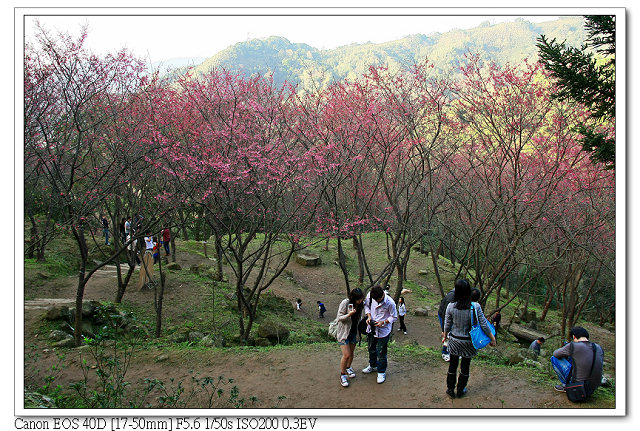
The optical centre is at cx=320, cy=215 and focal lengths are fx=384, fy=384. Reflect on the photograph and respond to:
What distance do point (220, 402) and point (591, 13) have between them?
6.32m

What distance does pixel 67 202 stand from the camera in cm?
631

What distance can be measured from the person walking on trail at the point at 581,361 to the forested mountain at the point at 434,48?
364 cm

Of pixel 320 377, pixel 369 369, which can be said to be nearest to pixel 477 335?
pixel 369 369

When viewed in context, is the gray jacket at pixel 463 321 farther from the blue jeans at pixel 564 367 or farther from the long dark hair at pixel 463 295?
the blue jeans at pixel 564 367

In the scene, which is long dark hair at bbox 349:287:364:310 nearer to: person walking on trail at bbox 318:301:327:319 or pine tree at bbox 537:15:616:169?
pine tree at bbox 537:15:616:169

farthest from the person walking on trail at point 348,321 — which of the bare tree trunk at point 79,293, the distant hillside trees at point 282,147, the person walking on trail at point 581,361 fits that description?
the bare tree trunk at point 79,293

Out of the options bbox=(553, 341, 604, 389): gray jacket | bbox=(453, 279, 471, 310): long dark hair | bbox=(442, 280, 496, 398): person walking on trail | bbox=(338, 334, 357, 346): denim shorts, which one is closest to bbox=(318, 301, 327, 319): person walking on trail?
bbox=(338, 334, 357, 346): denim shorts

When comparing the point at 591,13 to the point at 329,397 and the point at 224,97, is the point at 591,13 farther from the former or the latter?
the point at 224,97

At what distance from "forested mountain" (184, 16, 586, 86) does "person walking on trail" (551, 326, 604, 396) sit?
364cm

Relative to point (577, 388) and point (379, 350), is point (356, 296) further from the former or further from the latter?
point (577, 388)

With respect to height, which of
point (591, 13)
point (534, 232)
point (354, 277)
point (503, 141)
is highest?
point (591, 13)

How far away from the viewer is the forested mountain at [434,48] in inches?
249
